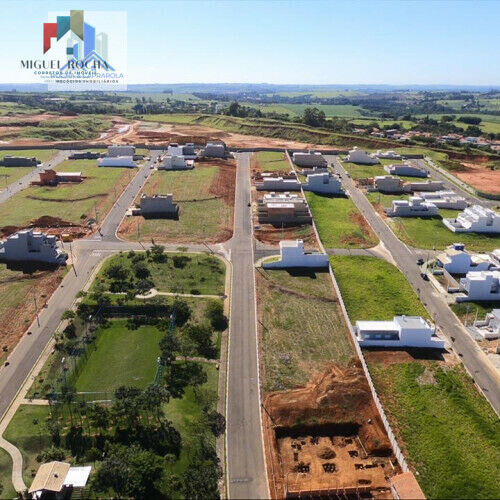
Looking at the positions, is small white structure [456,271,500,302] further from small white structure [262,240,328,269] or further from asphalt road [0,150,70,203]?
asphalt road [0,150,70,203]

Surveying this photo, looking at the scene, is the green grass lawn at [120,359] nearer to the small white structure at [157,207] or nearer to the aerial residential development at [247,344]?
the aerial residential development at [247,344]

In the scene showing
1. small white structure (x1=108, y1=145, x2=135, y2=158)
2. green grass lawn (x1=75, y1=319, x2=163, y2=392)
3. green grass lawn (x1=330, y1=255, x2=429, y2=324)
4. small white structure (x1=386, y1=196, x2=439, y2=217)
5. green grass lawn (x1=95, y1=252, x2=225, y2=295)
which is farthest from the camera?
small white structure (x1=108, y1=145, x2=135, y2=158)

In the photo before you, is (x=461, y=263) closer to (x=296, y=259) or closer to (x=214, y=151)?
(x=296, y=259)

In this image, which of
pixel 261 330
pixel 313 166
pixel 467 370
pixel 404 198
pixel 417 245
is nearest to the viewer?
pixel 467 370

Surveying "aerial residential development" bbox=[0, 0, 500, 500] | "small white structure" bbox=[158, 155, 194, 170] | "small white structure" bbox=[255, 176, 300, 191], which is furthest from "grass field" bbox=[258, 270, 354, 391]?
"small white structure" bbox=[158, 155, 194, 170]

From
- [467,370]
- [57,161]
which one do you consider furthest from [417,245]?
[57,161]

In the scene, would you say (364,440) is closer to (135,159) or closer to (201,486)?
(201,486)
